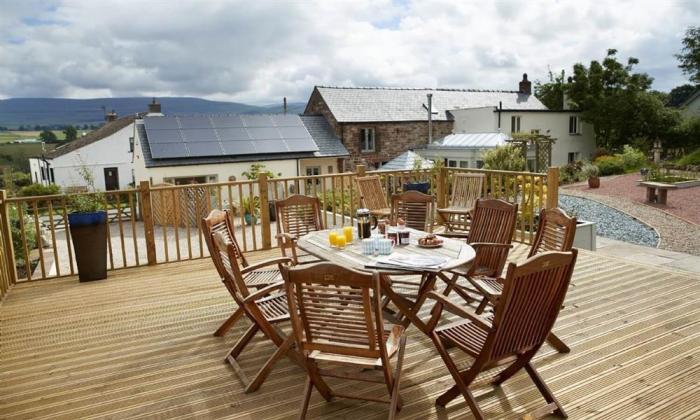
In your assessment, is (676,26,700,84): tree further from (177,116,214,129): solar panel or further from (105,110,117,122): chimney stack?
(105,110,117,122): chimney stack

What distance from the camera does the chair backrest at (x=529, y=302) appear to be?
2342mm

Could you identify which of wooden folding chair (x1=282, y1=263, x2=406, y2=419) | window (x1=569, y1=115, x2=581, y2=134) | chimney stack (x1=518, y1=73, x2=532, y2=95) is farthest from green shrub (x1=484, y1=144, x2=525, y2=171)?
chimney stack (x1=518, y1=73, x2=532, y2=95)

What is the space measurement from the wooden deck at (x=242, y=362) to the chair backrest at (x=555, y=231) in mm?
653

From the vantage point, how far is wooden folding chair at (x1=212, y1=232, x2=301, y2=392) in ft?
9.93

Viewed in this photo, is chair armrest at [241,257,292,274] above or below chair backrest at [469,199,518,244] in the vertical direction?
below

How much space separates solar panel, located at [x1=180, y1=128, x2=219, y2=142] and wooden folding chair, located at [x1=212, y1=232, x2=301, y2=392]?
682 inches

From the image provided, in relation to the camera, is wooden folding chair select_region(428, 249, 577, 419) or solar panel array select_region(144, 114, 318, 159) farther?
solar panel array select_region(144, 114, 318, 159)

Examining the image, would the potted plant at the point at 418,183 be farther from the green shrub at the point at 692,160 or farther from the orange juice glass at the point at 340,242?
the green shrub at the point at 692,160

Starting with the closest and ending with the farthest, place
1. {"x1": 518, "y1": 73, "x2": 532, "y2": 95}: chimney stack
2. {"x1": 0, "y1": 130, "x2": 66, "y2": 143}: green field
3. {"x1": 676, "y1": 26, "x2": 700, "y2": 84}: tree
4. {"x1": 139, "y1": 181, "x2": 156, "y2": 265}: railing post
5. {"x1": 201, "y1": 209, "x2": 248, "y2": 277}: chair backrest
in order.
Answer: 1. {"x1": 201, "y1": 209, "x2": 248, "y2": 277}: chair backrest
2. {"x1": 139, "y1": 181, "x2": 156, "y2": 265}: railing post
3. {"x1": 676, "y1": 26, "x2": 700, "y2": 84}: tree
4. {"x1": 518, "y1": 73, "x2": 532, "y2": 95}: chimney stack
5. {"x1": 0, "y1": 130, "x2": 66, "y2": 143}: green field

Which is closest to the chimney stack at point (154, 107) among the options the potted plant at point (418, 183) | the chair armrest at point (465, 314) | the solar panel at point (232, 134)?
the solar panel at point (232, 134)

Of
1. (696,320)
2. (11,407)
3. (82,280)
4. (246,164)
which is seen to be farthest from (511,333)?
(246,164)

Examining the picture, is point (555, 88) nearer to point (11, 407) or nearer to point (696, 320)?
point (696, 320)

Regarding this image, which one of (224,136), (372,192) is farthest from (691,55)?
(372,192)

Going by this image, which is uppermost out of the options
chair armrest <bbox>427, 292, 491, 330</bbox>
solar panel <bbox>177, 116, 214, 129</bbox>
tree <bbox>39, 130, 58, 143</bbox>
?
tree <bbox>39, 130, 58, 143</bbox>
